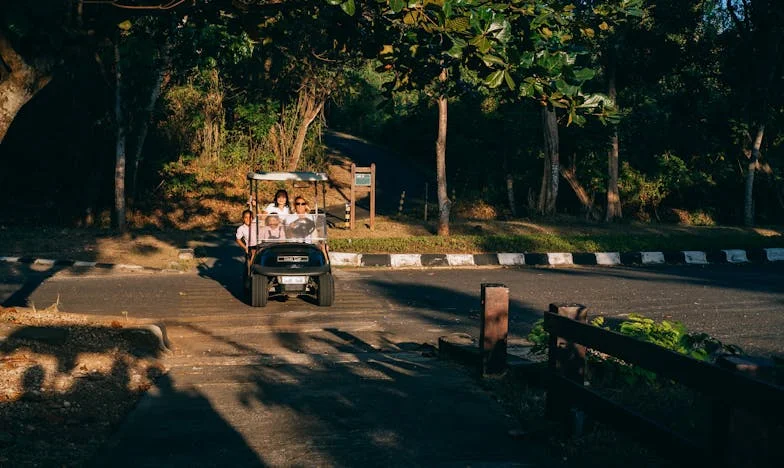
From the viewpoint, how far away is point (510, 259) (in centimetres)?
1794

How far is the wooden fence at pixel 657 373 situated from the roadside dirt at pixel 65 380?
119 inches

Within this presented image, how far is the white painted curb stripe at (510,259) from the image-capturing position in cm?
1789

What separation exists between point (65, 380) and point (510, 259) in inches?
460

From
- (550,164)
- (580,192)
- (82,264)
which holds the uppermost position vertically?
(550,164)

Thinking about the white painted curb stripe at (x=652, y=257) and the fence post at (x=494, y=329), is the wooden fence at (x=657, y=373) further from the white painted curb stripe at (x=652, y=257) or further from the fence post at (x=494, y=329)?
the white painted curb stripe at (x=652, y=257)

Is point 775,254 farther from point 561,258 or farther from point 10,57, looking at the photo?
point 10,57

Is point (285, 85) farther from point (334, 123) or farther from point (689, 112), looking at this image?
point (334, 123)

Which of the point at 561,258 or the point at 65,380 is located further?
the point at 561,258

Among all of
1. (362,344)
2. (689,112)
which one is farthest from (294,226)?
(689,112)

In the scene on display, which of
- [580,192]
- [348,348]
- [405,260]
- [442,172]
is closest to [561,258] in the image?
[405,260]

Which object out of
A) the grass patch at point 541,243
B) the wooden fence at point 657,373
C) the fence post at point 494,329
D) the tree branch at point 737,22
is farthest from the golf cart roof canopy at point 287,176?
the tree branch at point 737,22

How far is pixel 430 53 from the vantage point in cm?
930

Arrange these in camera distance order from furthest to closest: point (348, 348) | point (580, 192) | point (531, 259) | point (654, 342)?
point (580, 192)
point (531, 259)
point (348, 348)
point (654, 342)

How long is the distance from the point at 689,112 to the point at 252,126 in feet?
46.6
